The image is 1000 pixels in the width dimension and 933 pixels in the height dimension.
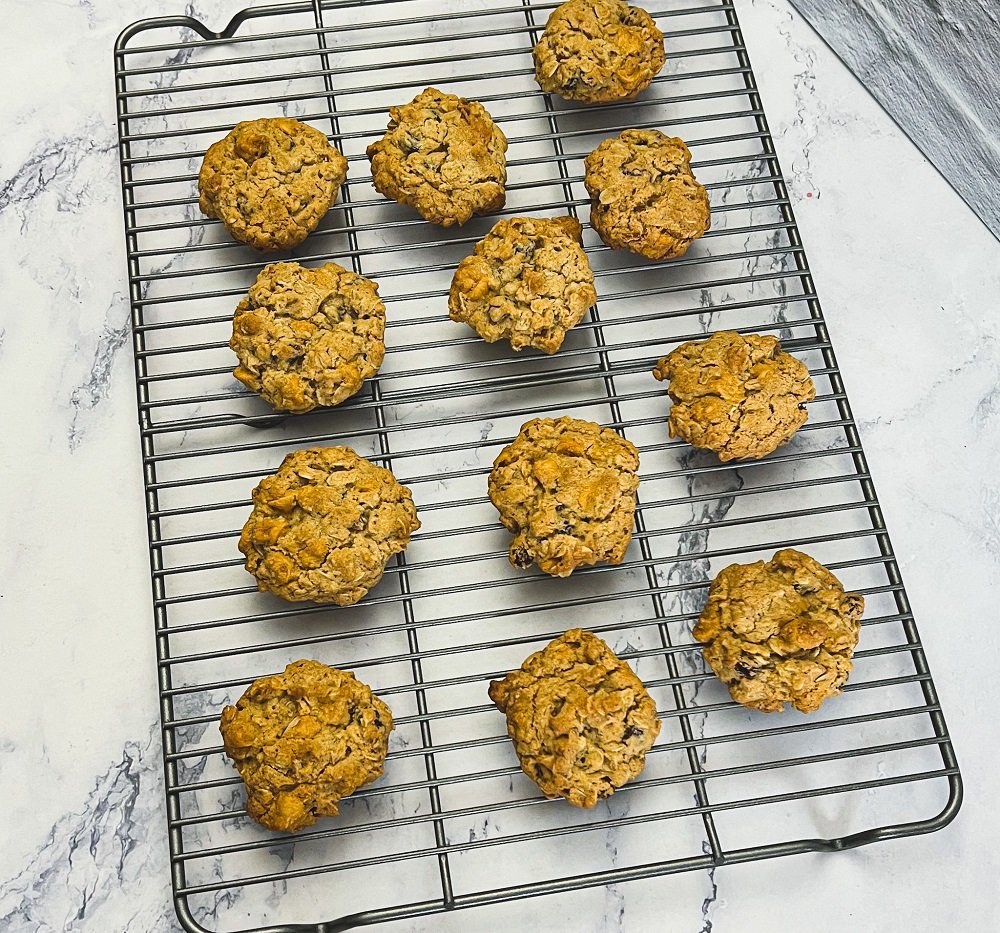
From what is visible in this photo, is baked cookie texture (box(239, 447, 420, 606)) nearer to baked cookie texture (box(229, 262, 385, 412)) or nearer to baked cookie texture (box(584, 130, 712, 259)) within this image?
baked cookie texture (box(229, 262, 385, 412))

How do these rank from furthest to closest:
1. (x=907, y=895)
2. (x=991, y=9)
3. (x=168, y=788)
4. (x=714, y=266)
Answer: (x=714, y=266)
(x=991, y=9)
(x=907, y=895)
(x=168, y=788)

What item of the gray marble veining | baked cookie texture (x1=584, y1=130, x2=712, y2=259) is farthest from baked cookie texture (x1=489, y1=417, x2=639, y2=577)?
the gray marble veining

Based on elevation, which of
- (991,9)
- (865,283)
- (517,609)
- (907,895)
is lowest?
(907,895)

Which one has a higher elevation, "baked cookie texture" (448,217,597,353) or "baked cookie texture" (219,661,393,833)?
"baked cookie texture" (448,217,597,353)

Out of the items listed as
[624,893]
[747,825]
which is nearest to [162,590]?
[624,893]

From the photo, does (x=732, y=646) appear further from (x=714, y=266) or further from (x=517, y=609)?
(x=714, y=266)

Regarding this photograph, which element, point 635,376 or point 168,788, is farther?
point 635,376
